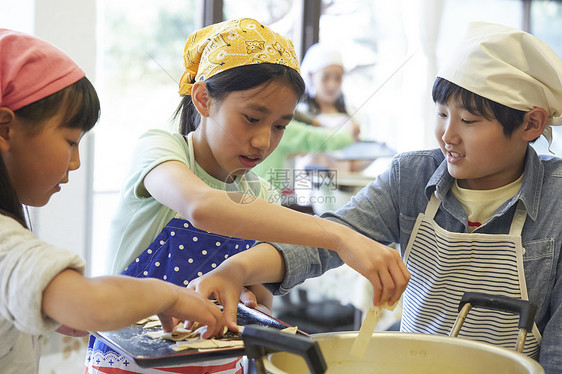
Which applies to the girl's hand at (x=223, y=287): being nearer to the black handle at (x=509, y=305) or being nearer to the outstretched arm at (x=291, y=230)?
the outstretched arm at (x=291, y=230)

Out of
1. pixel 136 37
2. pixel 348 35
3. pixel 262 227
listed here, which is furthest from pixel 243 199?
pixel 348 35

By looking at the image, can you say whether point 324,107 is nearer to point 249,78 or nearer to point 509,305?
point 249,78

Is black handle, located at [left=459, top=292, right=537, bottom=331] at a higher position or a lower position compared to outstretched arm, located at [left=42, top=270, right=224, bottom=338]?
lower

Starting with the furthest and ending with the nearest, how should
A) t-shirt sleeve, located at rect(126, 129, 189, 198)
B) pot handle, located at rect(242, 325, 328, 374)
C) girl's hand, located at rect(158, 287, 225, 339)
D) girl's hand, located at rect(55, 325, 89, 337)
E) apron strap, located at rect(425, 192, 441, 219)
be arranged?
1. apron strap, located at rect(425, 192, 441, 219)
2. t-shirt sleeve, located at rect(126, 129, 189, 198)
3. girl's hand, located at rect(55, 325, 89, 337)
4. girl's hand, located at rect(158, 287, 225, 339)
5. pot handle, located at rect(242, 325, 328, 374)

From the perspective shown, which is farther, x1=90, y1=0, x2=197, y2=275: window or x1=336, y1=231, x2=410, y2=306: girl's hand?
x1=90, y1=0, x2=197, y2=275: window

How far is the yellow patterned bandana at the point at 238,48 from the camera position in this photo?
0.81 m

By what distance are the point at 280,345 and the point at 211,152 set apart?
454mm

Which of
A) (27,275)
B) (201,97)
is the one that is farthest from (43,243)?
(201,97)

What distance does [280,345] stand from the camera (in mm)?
482

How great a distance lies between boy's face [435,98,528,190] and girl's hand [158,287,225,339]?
423mm

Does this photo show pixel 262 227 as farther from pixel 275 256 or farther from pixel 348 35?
pixel 348 35

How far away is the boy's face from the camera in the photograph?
2.76 feet

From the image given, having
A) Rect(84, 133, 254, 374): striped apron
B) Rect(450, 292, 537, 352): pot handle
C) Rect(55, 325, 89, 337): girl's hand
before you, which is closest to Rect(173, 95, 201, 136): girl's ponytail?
Rect(84, 133, 254, 374): striped apron

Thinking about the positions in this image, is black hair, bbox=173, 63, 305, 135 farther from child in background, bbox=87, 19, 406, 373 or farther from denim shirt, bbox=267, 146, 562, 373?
denim shirt, bbox=267, 146, 562, 373
